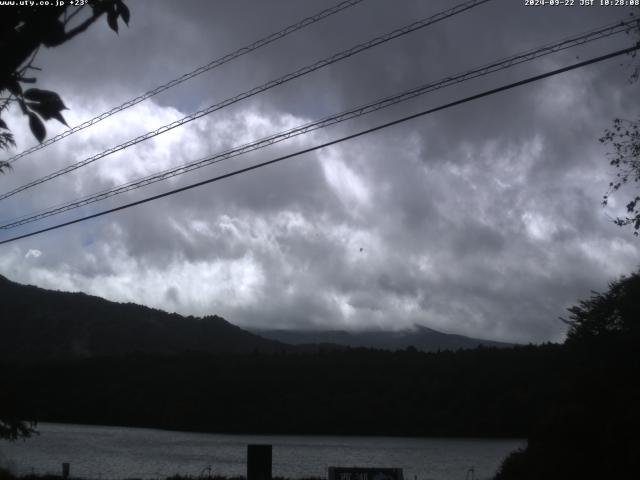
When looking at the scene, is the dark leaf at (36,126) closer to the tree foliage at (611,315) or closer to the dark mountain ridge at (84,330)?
the tree foliage at (611,315)

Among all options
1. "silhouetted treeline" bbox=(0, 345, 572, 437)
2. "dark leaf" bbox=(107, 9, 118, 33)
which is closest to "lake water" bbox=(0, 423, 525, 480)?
"silhouetted treeline" bbox=(0, 345, 572, 437)

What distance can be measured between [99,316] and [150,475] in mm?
126011

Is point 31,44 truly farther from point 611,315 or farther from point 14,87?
point 611,315

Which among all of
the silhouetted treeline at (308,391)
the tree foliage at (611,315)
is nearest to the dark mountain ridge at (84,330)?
the silhouetted treeline at (308,391)

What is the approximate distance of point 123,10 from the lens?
4.93 metres

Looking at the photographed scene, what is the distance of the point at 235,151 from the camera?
1513 cm

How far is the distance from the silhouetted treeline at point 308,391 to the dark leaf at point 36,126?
3776 inches

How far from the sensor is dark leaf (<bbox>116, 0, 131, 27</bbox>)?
4914mm

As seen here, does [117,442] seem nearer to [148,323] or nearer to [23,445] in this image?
[23,445]

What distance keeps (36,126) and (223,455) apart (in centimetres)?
7900

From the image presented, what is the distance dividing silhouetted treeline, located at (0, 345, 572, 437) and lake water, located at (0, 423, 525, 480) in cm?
459

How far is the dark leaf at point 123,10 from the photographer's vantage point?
16.1 feet

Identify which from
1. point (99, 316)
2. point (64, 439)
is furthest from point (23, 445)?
point (99, 316)

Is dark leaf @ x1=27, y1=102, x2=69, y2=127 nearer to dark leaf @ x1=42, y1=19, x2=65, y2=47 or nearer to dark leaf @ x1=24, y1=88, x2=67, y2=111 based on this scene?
dark leaf @ x1=24, y1=88, x2=67, y2=111
